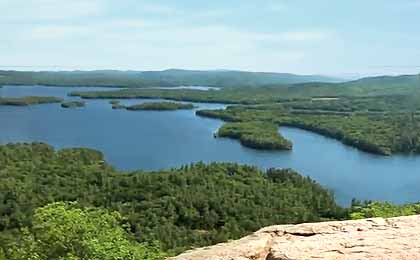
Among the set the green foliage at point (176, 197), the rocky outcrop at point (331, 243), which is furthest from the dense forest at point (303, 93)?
the rocky outcrop at point (331, 243)

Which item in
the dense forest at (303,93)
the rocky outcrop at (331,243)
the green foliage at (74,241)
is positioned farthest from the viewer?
the dense forest at (303,93)

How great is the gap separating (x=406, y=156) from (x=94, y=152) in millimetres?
34416

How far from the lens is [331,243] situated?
21.3 ft

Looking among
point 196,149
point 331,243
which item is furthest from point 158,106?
point 331,243

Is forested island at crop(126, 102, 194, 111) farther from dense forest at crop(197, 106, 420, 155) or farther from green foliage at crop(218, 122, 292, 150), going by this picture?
green foliage at crop(218, 122, 292, 150)

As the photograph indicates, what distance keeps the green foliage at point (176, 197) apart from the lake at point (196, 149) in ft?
18.7

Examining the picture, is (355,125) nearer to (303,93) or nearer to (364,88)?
(303,93)

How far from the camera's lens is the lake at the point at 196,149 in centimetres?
5234

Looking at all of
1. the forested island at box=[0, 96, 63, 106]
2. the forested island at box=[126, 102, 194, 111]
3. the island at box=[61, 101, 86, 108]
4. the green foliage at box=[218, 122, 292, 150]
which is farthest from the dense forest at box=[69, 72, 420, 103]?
the green foliage at box=[218, 122, 292, 150]

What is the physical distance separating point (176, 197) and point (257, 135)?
4014 cm

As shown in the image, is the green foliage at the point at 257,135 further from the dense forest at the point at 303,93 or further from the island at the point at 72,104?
the island at the point at 72,104

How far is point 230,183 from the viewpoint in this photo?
43.9 metres

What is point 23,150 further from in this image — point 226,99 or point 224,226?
point 226,99

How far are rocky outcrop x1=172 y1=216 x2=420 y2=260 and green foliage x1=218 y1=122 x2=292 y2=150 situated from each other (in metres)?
63.1
